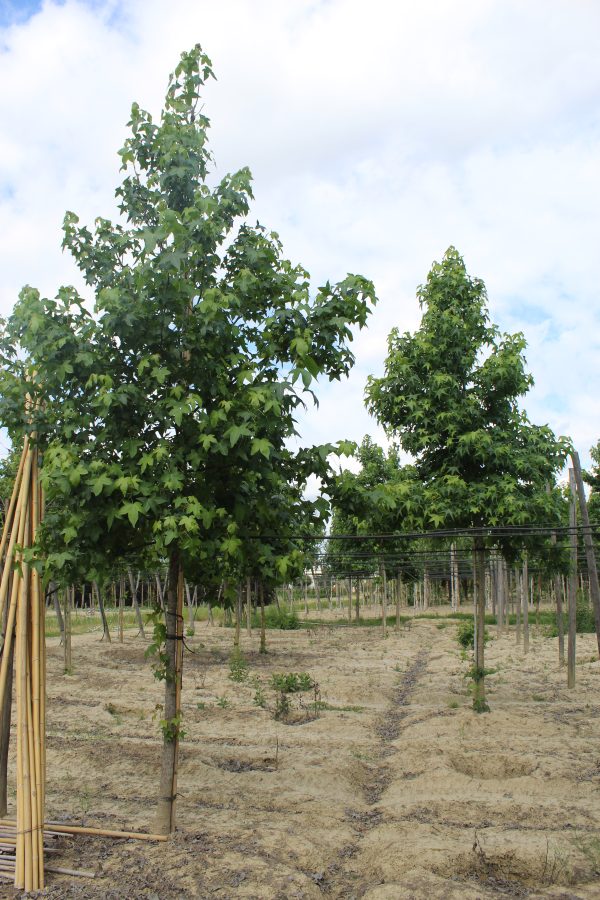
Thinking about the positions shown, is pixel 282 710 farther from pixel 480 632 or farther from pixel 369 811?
pixel 369 811

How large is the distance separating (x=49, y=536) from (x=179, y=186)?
3.15 meters

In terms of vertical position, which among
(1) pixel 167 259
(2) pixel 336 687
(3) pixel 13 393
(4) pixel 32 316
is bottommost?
(2) pixel 336 687

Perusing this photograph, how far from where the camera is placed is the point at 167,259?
18.2ft

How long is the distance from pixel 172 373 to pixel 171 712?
284 cm

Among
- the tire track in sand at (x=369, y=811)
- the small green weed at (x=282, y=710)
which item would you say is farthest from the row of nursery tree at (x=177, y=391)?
the small green weed at (x=282, y=710)

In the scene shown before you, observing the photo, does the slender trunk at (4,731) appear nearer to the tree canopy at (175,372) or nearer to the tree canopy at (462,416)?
the tree canopy at (175,372)

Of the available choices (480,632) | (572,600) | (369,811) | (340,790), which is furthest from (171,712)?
(572,600)

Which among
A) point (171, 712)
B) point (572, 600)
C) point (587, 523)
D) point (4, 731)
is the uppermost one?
point (587, 523)

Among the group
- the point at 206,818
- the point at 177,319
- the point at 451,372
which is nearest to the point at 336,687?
the point at 451,372

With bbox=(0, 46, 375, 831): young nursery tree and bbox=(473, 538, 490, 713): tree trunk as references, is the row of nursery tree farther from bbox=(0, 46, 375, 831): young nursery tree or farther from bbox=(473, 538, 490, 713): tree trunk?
bbox=(473, 538, 490, 713): tree trunk

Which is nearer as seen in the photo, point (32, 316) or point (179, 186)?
point (32, 316)

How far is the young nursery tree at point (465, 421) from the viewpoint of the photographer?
34.7 feet

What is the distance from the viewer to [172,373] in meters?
6.22

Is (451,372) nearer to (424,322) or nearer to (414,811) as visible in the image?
(424,322)
